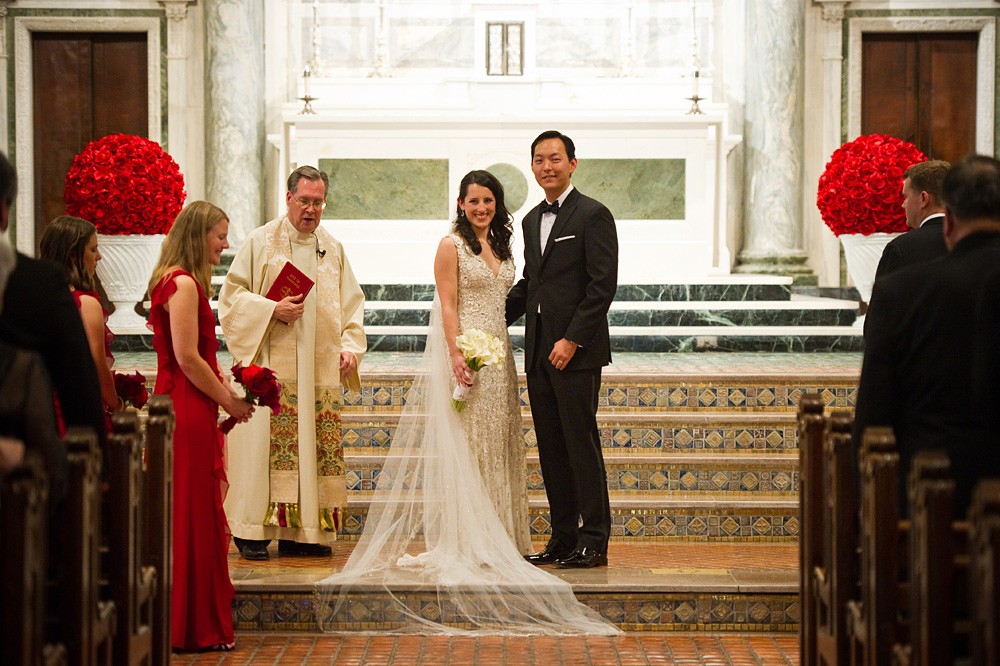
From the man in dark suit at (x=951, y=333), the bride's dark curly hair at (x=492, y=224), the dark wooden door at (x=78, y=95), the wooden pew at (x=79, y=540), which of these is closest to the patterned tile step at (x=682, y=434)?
the bride's dark curly hair at (x=492, y=224)

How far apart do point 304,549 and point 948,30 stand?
8.83m

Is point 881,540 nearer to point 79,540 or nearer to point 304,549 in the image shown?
point 79,540

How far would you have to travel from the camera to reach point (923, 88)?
12.2 meters

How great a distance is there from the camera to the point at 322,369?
19.7ft

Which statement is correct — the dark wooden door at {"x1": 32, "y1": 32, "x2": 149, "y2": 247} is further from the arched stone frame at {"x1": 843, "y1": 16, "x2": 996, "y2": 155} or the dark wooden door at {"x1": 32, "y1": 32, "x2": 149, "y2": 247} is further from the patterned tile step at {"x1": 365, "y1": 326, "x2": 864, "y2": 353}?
the arched stone frame at {"x1": 843, "y1": 16, "x2": 996, "y2": 155}

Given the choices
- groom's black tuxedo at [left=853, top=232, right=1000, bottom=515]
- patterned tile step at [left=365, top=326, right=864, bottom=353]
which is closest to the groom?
groom's black tuxedo at [left=853, top=232, right=1000, bottom=515]

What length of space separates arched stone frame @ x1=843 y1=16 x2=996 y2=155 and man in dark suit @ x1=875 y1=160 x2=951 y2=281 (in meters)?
7.24

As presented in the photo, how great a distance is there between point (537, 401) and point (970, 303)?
8.90 feet

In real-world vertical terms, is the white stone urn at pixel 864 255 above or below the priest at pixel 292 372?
above

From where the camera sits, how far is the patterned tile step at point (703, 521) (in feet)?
21.1

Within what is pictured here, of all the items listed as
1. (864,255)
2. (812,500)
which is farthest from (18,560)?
(864,255)

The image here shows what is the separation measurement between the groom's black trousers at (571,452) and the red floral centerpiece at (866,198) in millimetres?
4831

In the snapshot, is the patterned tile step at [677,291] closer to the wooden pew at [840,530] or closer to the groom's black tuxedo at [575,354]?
the groom's black tuxedo at [575,354]

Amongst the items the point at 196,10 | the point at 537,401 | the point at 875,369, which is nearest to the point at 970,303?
the point at 875,369
